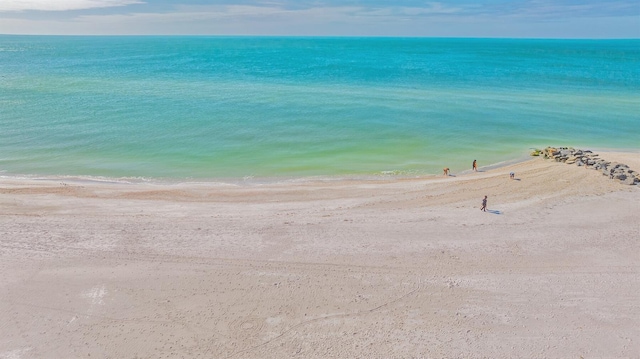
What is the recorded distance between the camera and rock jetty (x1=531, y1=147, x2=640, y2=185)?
2298 centimetres

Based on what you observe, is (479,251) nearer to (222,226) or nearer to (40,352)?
(222,226)

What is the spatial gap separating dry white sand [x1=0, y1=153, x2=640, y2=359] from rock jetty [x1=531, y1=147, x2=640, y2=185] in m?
1.34

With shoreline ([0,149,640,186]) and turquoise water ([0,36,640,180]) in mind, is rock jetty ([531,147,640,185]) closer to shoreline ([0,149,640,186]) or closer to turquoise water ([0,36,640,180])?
shoreline ([0,149,640,186])

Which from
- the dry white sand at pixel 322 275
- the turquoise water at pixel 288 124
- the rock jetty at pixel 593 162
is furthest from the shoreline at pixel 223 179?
the dry white sand at pixel 322 275

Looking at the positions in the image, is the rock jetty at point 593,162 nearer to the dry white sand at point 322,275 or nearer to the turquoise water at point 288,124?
the dry white sand at point 322,275

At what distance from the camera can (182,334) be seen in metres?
11.9

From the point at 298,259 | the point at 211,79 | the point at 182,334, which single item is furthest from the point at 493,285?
the point at 211,79

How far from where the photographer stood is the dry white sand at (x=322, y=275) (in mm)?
11703

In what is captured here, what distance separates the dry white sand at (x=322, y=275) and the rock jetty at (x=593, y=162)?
4.38ft

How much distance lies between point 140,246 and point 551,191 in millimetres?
18207

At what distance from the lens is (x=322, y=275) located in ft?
47.2

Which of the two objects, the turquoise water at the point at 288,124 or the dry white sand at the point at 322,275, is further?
the turquoise water at the point at 288,124

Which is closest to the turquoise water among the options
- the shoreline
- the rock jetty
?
the shoreline

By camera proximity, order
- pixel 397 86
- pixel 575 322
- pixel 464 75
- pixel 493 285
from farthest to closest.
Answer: pixel 464 75
pixel 397 86
pixel 493 285
pixel 575 322
